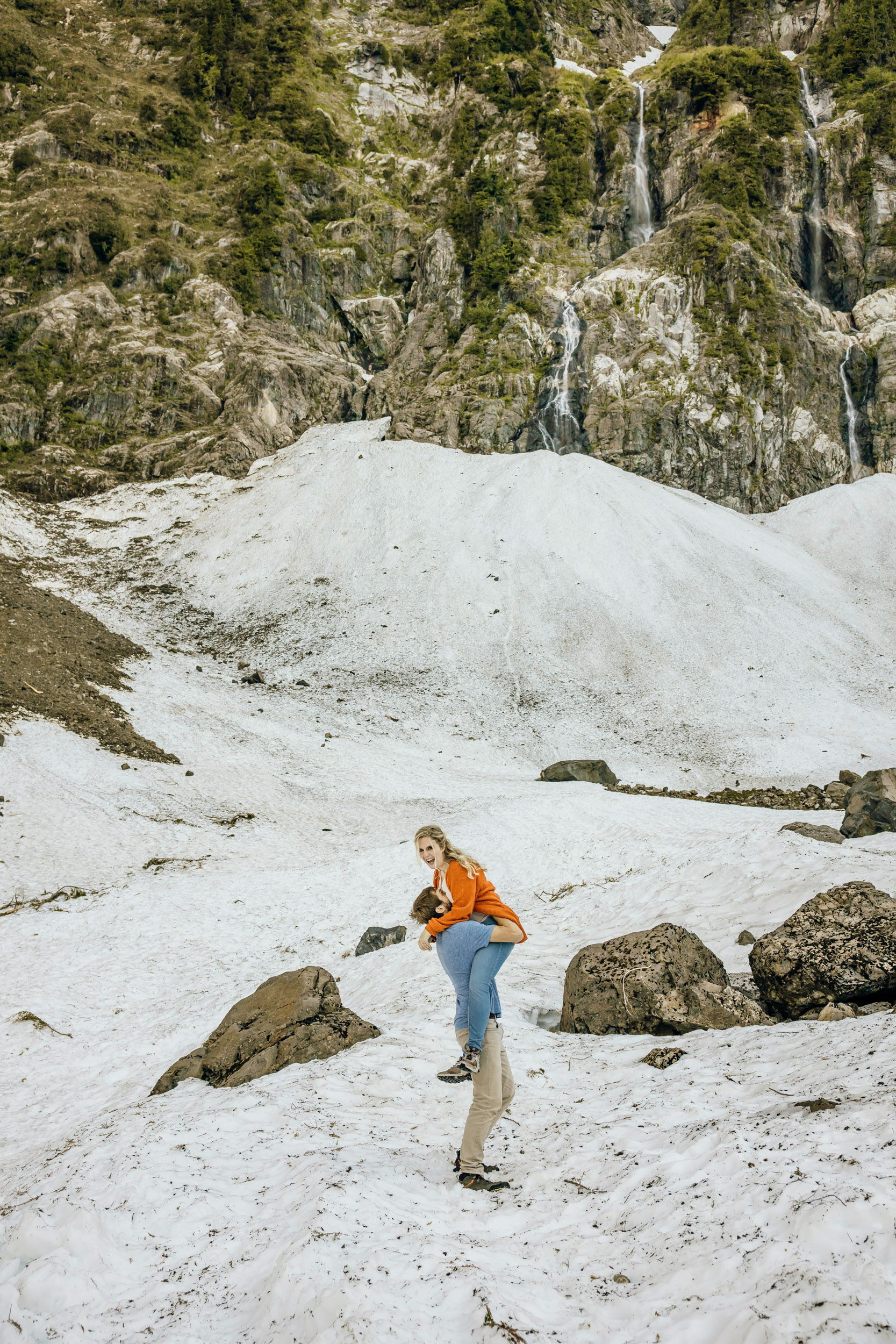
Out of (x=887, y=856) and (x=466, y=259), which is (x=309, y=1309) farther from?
(x=466, y=259)

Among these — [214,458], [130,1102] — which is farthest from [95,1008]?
[214,458]

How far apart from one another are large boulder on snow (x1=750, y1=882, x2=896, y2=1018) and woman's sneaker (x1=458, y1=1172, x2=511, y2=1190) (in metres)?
3.73

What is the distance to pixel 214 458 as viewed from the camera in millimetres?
51594

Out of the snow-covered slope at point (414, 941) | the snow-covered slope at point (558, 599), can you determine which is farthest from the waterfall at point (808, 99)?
the snow-covered slope at point (414, 941)

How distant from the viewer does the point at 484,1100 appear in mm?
5156

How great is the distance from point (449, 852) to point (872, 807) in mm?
13967

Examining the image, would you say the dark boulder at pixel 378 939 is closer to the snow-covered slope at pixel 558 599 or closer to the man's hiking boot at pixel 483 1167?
the man's hiking boot at pixel 483 1167

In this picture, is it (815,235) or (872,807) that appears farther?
(815,235)

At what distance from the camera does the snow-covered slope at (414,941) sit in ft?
13.1

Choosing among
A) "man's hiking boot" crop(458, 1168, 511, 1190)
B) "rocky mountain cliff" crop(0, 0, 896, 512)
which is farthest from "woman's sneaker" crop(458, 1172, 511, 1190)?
"rocky mountain cliff" crop(0, 0, 896, 512)

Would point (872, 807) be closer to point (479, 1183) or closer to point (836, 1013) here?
point (836, 1013)

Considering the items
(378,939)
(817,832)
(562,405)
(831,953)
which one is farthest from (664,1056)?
(562,405)

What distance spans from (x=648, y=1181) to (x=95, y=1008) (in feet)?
30.6

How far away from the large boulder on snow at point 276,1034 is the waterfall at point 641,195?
73879 millimetres
